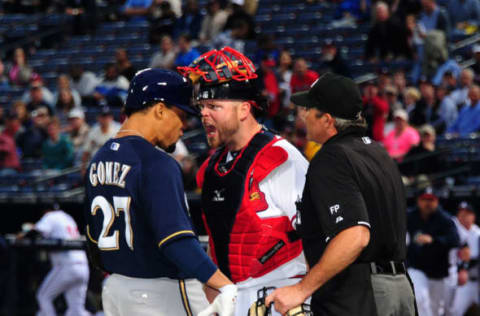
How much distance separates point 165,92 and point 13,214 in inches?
398

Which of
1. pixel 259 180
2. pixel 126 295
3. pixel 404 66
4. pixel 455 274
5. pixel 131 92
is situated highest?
pixel 131 92

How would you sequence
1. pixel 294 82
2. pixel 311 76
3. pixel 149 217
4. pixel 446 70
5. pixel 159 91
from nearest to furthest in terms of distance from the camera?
pixel 149 217 → pixel 159 91 → pixel 311 76 → pixel 294 82 → pixel 446 70

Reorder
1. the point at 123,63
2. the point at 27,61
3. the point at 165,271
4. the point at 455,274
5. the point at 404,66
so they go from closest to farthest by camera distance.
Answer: the point at 165,271 < the point at 455,274 < the point at 404,66 < the point at 123,63 < the point at 27,61

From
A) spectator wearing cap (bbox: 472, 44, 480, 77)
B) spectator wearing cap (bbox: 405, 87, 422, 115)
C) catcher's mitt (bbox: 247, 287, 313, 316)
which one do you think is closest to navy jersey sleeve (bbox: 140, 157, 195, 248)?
catcher's mitt (bbox: 247, 287, 313, 316)

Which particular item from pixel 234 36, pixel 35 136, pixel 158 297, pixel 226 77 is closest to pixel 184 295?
pixel 158 297

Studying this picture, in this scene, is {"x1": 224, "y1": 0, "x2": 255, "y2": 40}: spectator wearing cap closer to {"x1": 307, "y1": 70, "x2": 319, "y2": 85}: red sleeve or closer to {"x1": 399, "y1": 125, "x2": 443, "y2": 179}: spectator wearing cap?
{"x1": 307, "y1": 70, "x2": 319, "y2": 85}: red sleeve

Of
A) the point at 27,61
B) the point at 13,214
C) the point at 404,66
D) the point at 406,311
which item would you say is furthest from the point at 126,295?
the point at 27,61

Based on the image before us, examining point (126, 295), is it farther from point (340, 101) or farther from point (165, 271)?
point (340, 101)

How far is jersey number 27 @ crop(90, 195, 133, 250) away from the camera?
4.21m

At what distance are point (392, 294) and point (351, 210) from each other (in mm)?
506

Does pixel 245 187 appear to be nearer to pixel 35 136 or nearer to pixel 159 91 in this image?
pixel 159 91

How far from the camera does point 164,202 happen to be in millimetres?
4066

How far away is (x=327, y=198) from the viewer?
12.7 feet

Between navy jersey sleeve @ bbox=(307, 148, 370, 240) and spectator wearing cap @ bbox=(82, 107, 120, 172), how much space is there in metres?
9.90
